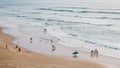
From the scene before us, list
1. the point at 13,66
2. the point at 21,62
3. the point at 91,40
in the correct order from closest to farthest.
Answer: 1. the point at 13,66
2. the point at 21,62
3. the point at 91,40

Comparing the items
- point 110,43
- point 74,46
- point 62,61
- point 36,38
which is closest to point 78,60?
point 62,61

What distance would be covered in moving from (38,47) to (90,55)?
8000 mm

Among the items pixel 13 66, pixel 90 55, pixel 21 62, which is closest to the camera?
pixel 13 66

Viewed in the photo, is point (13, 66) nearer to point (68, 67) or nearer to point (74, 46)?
point (68, 67)

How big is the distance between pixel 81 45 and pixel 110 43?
4.35m

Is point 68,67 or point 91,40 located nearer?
point 68,67

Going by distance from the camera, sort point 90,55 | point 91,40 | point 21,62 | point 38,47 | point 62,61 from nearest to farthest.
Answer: point 21,62
point 62,61
point 90,55
point 38,47
point 91,40

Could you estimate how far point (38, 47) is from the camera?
3494 cm

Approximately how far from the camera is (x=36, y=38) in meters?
41.6

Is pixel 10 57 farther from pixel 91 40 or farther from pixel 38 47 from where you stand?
pixel 91 40

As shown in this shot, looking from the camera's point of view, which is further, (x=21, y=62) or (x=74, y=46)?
(x=74, y=46)

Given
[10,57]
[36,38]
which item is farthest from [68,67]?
[36,38]

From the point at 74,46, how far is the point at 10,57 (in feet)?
42.1

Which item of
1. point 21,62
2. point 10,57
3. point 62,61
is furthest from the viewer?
point 62,61
